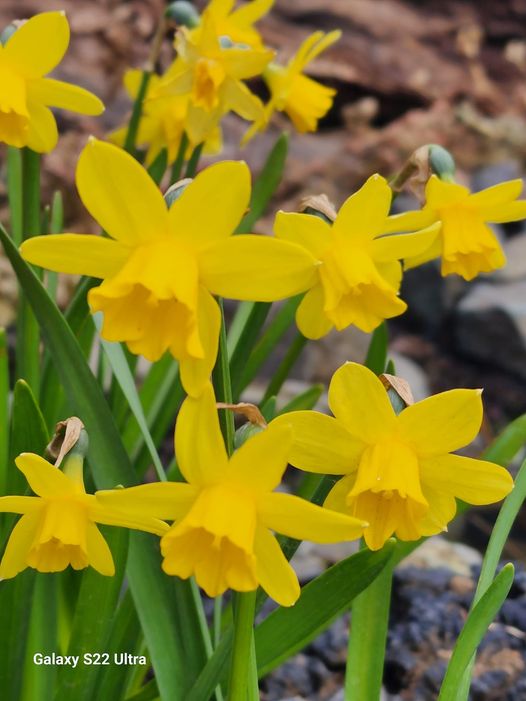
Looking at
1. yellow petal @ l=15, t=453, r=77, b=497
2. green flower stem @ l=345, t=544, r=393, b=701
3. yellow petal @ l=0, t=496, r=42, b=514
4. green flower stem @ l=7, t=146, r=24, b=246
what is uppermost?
yellow petal @ l=15, t=453, r=77, b=497

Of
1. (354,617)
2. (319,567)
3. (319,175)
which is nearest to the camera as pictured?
(354,617)

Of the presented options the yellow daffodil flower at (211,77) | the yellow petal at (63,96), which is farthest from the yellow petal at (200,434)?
the yellow daffodil flower at (211,77)

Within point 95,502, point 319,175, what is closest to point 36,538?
point 95,502

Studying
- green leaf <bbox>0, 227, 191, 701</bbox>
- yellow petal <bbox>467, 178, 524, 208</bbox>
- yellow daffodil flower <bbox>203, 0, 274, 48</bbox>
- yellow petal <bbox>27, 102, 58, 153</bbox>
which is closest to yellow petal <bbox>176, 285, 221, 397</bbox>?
green leaf <bbox>0, 227, 191, 701</bbox>

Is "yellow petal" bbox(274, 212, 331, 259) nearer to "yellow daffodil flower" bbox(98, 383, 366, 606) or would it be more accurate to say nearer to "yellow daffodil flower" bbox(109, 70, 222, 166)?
"yellow daffodil flower" bbox(98, 383, 366, 606)

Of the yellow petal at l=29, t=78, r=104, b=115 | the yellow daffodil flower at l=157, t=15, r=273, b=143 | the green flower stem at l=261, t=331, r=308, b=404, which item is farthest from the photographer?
the yellow daffodil flower at l=157, t=15, r=273, b=143

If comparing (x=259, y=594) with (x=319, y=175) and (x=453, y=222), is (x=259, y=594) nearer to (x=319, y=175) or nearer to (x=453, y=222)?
(x=453, y=222)

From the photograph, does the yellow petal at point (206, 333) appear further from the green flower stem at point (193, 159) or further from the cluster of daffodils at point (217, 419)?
the green flower stem at point (193, 159)
